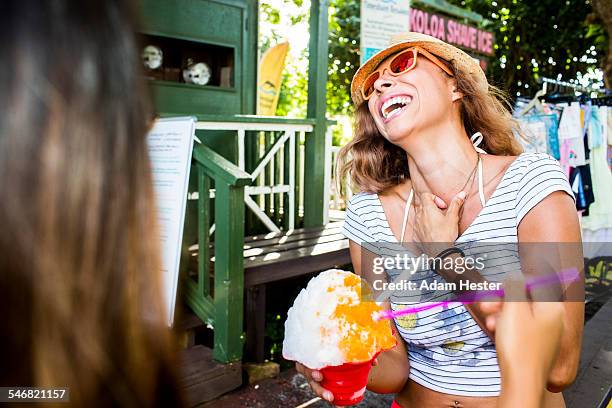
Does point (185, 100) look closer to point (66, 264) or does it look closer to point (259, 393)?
point (259, 393)

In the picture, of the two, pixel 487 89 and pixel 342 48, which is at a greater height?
pixel 342 48

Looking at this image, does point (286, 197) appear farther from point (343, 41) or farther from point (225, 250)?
point (343, 41)

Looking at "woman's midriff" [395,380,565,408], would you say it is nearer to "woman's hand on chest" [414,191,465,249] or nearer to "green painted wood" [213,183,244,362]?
"woman's hand on chest" [414,191,465,249]

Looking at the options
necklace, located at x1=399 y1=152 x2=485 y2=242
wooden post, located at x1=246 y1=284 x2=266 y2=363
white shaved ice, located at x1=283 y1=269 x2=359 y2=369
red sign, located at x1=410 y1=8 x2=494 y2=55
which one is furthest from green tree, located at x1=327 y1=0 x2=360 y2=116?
white shaved ice, located at x1=283 y1=269 x2=359 y2=369

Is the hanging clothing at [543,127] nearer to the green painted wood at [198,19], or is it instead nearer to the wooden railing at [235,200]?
the wooden railing at [235,200]

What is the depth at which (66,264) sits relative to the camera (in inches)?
20.9

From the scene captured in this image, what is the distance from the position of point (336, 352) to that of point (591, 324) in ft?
13.3

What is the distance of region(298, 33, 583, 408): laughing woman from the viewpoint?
1666 millimetres

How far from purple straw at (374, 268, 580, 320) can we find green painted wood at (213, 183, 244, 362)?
5.65 feet

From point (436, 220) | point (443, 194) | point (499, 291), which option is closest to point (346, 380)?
point (499, 291)

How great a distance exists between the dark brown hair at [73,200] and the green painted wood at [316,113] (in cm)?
528

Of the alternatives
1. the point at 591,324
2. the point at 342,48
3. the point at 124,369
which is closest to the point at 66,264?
the point at 124,369

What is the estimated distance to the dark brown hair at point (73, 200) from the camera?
508mm

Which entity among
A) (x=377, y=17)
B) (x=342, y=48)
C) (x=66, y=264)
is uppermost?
(x=342, y=48)
